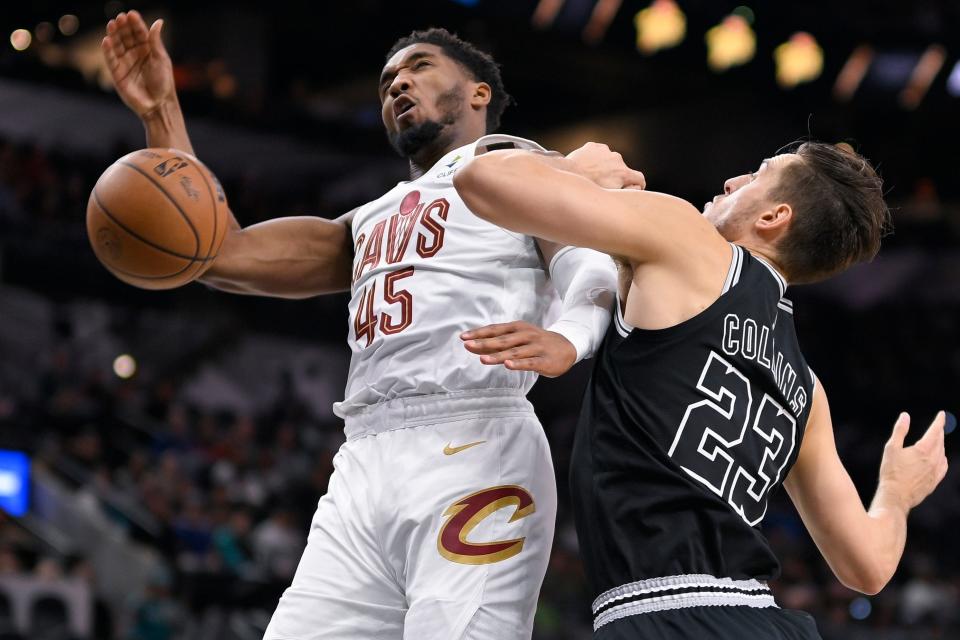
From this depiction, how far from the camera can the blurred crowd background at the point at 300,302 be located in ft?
36.6

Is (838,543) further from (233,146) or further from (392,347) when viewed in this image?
(233,146)

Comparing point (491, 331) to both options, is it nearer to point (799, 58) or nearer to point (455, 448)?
point (455, 448)

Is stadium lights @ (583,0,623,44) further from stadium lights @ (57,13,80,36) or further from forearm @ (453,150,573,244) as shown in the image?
forearm @ (453,150,573,244)

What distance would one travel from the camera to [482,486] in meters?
3.21

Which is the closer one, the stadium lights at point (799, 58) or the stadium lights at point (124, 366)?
the stadium lights at point (124, 366)

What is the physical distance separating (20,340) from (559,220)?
14.4 metres

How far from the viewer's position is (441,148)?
3.89 meters

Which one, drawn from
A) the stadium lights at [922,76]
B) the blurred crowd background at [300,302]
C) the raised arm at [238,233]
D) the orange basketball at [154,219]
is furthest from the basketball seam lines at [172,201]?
the stadium lights at [922,76]

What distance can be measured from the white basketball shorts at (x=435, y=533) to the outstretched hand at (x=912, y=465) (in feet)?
2.99

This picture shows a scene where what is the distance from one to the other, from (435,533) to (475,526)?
104 mm

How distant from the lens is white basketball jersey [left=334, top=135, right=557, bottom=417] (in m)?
3.33

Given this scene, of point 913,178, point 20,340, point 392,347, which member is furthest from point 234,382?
point 392,347

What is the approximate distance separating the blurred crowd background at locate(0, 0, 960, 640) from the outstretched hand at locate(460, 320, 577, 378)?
7231 millimetres

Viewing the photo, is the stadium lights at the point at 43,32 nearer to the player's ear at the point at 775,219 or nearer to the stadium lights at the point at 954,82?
the stadium lights at the point at 954,82
